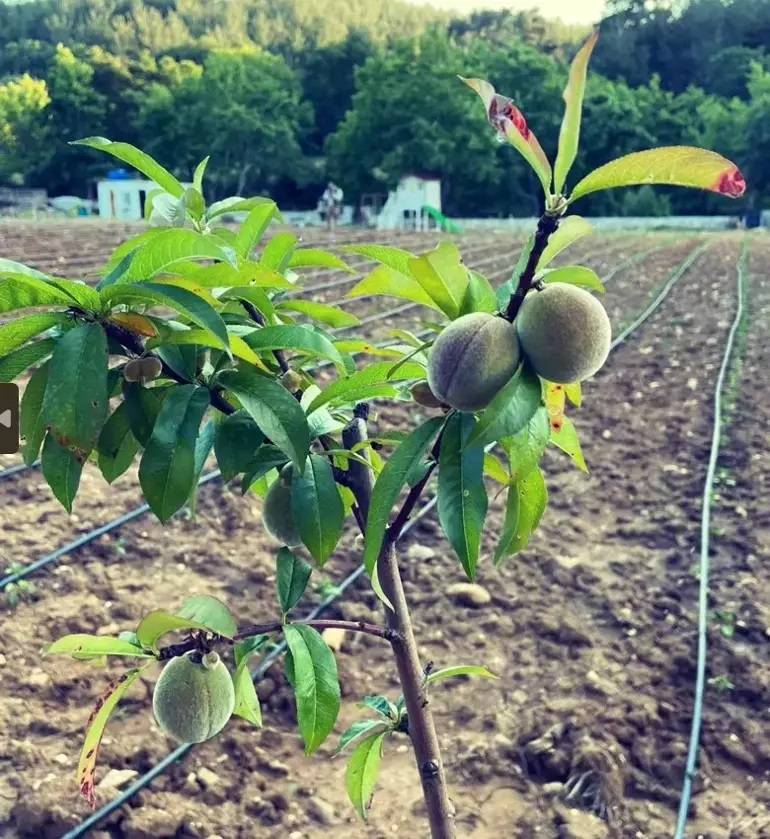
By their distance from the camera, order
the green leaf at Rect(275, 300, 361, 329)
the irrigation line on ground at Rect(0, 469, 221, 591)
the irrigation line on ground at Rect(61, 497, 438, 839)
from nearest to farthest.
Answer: the green leaf at Rect(275, 300, 361, 329)
the irrigation line on ground at Rect(61, 497, 438, 839)
the irrigation line on ground at Rect(0, 469, 221, 591)

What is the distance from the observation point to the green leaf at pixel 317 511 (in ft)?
2.63

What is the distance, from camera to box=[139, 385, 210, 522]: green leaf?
73 cm

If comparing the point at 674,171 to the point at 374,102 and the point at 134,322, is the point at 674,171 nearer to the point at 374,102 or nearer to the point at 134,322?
the point at 134,322

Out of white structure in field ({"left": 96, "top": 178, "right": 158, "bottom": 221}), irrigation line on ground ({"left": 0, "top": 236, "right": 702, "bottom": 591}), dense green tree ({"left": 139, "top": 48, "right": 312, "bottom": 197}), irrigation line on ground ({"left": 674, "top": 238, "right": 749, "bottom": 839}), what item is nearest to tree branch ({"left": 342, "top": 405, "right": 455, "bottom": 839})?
irrigation line on ground ({"left": 674, "top": 238, "right": 749, "bottom": 839})

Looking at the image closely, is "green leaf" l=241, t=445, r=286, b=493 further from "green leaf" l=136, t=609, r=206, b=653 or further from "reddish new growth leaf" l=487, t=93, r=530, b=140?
"reddish new growth leaf" l=487, t=93, r=530, b=140

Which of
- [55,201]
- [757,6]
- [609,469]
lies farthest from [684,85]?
[609,469]

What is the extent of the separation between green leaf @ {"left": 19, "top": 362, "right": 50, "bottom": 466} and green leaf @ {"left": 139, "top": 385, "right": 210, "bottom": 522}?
93 mm

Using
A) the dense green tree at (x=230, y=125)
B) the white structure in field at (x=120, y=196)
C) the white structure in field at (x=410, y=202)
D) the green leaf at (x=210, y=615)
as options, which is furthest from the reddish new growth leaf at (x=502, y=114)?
the white structure in field at (x=120, y=196)

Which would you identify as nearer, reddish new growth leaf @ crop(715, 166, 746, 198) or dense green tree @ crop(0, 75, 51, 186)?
reddish new growth leaf @ crop(715, 166, 746, 198)

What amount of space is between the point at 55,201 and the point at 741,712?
36.9 metres

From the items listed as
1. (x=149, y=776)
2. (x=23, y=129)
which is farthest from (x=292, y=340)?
(x=23, y=129)

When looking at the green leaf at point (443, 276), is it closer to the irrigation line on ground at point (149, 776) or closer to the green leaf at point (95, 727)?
the green leaf at point (95, 727)

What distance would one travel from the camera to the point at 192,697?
2.56 feet

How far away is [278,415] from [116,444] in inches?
7.0
